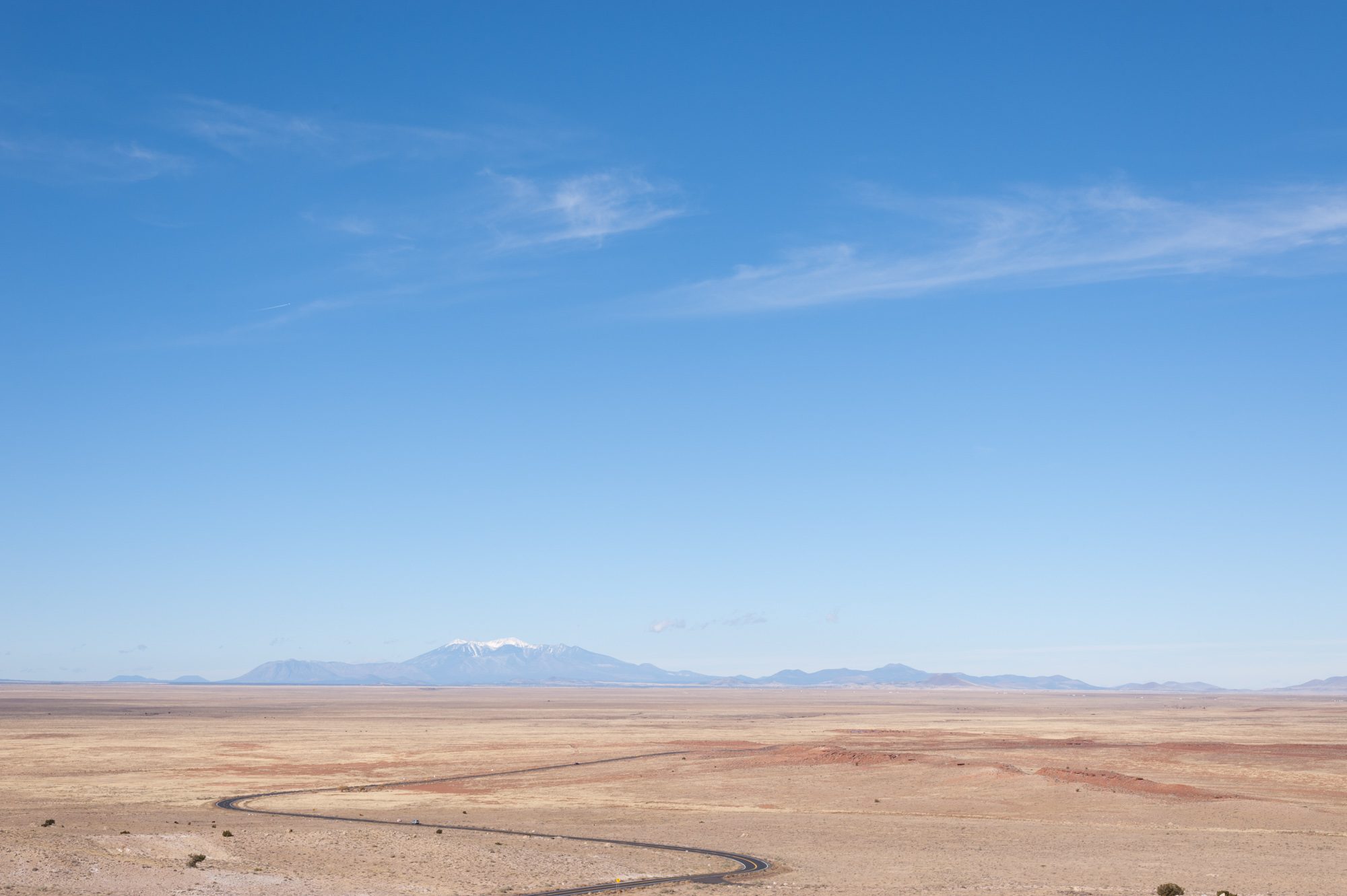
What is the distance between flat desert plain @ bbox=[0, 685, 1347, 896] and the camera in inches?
1334

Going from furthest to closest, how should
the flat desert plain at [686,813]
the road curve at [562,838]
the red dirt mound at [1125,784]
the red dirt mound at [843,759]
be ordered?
the red dirt mound at [843,759]
the red dirt mound at [1125,784]
the flat desert plain at [686,813]
the road curve at [562,838]

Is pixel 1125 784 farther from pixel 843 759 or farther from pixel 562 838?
pixel 562 838

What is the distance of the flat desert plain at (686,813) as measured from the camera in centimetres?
3388

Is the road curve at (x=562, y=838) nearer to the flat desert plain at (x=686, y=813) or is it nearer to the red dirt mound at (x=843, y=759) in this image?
the flat desert plain at (x=686, y=813)

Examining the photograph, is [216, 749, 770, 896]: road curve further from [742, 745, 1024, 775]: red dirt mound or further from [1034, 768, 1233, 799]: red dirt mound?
[1034, 768, 1233, 799]: red dirt mound

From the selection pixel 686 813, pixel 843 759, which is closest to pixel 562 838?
pixel 686 813

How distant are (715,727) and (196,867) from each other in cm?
9230

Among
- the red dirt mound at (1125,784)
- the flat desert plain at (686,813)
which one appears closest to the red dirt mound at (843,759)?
the flat desert plain at (686,813)

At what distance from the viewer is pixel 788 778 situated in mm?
62875

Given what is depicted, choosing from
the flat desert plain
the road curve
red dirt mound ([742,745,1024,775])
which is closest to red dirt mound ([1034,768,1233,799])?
the flat desert plain

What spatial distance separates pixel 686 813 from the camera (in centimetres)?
5081

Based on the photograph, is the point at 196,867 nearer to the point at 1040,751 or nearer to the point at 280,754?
the point at 280,754

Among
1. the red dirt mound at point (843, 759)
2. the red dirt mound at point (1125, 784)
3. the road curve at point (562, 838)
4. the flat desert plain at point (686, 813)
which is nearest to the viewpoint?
the road curve at point (562, 838)

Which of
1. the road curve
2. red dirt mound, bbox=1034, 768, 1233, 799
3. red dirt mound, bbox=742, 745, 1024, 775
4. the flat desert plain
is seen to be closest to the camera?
the road curve
